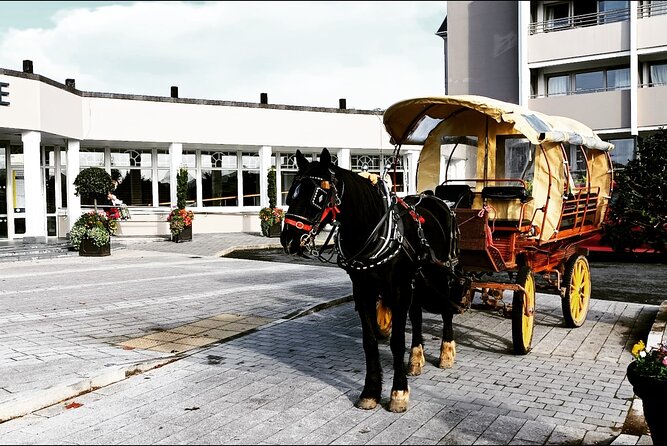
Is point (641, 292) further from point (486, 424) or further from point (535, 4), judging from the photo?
point (535, 4)

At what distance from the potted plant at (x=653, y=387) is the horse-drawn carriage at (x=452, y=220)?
1763 millimetres

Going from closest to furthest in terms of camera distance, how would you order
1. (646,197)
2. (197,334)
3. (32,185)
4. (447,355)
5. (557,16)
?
(447,355)
(646,197)
(197,334)
(32,185)
(557,16)

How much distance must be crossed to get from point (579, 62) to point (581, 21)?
5.81 ft

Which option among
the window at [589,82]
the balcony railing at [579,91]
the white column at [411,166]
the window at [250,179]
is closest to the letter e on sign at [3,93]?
the window at [250,179]

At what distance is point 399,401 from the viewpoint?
16.6ft

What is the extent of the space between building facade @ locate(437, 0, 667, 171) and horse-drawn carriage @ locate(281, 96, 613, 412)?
1637cm

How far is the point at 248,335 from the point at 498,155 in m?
4.03

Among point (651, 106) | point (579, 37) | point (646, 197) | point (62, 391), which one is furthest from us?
point (579, 37)

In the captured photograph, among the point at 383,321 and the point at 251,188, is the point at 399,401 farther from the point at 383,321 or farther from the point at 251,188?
the point at 251,188

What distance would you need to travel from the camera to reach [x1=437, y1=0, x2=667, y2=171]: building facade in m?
24.3

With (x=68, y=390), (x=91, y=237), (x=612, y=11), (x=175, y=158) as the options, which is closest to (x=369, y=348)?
(x=68, y=390)

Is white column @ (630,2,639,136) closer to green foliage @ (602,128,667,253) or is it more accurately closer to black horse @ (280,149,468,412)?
green foliage @ (602,128,667,253)

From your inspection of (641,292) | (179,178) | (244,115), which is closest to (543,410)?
(641,292)

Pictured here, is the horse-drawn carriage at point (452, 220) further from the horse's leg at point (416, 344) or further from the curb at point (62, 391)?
the curb at point (62, 391)
